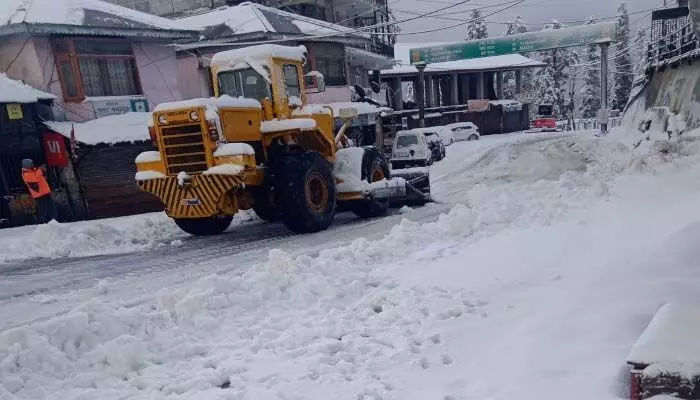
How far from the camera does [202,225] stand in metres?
9.24

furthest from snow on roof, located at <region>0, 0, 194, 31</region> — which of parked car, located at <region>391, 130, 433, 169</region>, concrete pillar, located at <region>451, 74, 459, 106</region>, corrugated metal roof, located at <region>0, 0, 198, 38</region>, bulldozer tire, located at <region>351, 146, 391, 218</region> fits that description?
concrete pillar, located at <region>451, 74, 459, 106</region>

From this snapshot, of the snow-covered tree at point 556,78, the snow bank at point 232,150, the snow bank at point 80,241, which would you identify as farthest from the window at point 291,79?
the snow-covered tree at point 556,78

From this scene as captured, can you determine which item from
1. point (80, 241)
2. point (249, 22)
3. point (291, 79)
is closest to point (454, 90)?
point (249, 22)

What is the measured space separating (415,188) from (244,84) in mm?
4458

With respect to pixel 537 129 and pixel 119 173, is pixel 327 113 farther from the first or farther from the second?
pixel 537 129

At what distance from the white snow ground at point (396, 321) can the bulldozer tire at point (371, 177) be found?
3.61 m

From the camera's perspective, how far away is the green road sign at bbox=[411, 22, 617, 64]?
26.8m

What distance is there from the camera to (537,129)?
39875mm

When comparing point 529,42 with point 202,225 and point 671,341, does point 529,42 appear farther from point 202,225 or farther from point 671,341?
point 671,341

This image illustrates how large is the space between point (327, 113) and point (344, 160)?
3.15 feet

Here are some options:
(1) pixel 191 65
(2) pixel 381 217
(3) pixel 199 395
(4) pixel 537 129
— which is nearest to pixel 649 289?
(3) pixel 199 395

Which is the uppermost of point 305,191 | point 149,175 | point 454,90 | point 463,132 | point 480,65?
point 480,65

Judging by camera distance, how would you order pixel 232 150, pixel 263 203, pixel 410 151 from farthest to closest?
pixel 410 151
pixel 263 203
pixel 232 150

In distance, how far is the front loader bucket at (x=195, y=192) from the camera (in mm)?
7535
